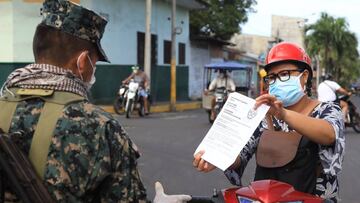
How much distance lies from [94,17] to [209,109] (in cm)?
1416

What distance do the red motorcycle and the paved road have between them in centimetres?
371

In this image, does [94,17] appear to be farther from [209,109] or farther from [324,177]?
[209,109]

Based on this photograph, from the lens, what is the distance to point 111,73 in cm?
2148

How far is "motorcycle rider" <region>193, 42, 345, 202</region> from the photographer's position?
2.66m

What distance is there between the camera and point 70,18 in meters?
2.03

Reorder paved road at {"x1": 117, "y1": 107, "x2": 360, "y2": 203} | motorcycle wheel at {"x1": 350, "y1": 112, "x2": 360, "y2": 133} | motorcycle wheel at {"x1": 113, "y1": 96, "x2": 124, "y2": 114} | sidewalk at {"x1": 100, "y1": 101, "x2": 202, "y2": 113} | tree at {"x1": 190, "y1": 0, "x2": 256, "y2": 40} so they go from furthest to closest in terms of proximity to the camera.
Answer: tree at {"x1": 190, "y1": 0, "x2": 256, "y2": 40} < sidewalk at {"x1": 100, "y1": 101, "x2": 202, "y2": 113} < motorcycle wheel at {"x1": 113, "y1": 96, "x2": 124, "y2": 114} < motorcycle wheel at {"x1": 350, "y1": 112, "x2": 360, "y2": 133} < paved road at {"x1": 117, "y1": 107, "x2": 360, "y2": 203}

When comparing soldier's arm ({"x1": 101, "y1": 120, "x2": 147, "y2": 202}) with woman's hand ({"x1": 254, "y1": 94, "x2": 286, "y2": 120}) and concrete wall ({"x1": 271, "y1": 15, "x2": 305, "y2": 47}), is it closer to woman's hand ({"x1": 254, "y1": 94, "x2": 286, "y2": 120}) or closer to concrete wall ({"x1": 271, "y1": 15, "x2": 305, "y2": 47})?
woman's hand ({"x1": 254, "y1": 94, "x2": 286, "y2": 120})

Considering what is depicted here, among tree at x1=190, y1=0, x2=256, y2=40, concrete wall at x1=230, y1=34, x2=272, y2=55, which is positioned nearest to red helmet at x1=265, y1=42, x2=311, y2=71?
tree at x1=190, y1=0, x2=256, y2=40

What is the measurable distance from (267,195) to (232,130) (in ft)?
1.00

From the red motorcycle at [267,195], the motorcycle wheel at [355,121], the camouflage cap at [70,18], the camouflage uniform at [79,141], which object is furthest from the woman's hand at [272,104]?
the motorcycle wheel at [355,121]

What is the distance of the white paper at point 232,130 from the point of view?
2441 mm

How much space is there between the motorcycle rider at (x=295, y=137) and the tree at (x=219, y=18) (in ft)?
99.2

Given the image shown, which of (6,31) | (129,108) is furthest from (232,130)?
(6,31)

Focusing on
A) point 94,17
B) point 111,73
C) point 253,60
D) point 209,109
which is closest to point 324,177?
point 94,17
